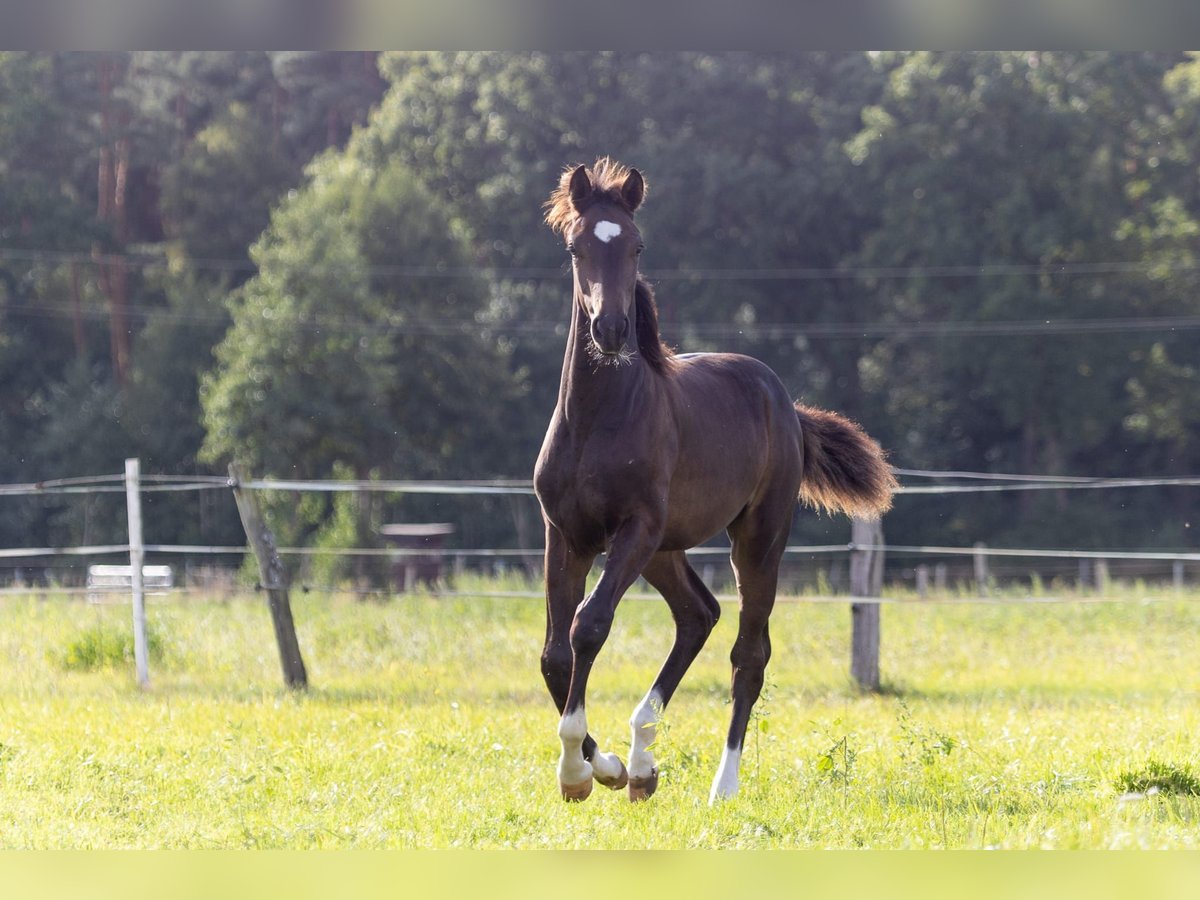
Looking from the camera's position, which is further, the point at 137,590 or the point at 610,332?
the point at 137,590

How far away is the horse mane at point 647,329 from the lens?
19.3ft

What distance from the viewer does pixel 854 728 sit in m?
7.71

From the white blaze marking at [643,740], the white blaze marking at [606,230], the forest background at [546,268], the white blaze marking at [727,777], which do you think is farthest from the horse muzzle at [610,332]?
the forest background at [546,268]

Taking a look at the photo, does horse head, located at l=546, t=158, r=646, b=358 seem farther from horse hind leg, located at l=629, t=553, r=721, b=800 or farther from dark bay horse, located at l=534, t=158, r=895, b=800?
horse hind leg, located at l=629, t=553, r=721, b=800

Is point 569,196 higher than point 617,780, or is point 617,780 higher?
point 569,196

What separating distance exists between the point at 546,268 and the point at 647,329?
33.1 m

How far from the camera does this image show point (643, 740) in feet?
18.4

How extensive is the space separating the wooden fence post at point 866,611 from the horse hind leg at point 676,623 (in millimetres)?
3924

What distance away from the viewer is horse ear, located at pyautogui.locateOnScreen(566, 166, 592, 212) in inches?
216

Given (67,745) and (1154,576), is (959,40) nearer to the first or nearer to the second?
(67,745)

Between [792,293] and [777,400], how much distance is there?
33024mm

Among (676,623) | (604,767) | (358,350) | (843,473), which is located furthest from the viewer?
(358,350)

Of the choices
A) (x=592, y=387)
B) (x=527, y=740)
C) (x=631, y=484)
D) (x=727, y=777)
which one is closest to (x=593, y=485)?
(x=631, y=484)

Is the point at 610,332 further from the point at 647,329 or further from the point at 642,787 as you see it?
the point at 642,787
